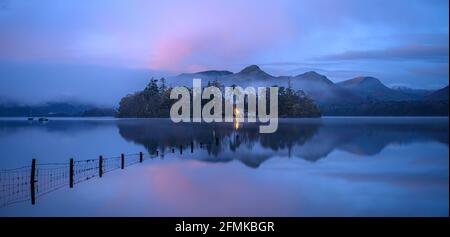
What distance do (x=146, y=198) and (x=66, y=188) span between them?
2807 mm

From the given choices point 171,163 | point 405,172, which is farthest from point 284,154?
point 405,172

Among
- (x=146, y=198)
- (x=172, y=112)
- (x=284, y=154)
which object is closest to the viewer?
(x=146, y=198)

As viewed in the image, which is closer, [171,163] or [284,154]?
[171,163]

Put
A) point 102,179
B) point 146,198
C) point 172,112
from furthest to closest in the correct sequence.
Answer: point 172,112 → point 102,179 → point 146,198

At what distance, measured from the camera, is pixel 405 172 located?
57.9 ft
